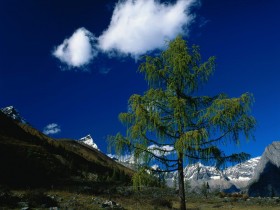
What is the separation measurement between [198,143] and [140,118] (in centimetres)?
315

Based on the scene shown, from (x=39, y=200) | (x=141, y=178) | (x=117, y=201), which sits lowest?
(x=39, y=200)

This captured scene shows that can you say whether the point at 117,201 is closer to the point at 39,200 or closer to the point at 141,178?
the point at 39,200

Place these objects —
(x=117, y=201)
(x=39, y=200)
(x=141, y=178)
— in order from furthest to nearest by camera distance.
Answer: (x=117, y=201), (x=39, y=200), (x=141, y=178)

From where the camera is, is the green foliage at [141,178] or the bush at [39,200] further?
the bush at [39,200]

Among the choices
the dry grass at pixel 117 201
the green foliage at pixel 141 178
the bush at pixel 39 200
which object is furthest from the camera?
the dry grass at pixel 117 201

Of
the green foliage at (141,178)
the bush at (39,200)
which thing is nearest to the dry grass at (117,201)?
the bush at (39,200)

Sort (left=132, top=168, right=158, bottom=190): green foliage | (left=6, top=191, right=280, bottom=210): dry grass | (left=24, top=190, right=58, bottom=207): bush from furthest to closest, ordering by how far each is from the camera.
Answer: (left=6, top=191, right=280, bottom=210): dry grass, (left=24, top=190, right=58, bottom=207): bush, (left=132, top=168, right=158, bottom=190): green foliage

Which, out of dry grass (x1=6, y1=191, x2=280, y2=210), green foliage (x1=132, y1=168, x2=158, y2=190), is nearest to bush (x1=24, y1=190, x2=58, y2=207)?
dry grass (x1=6, y1=191, x2=280, y2=210)

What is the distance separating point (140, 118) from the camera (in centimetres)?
1802

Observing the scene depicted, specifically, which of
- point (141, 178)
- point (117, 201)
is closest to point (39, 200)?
point (141, 178)

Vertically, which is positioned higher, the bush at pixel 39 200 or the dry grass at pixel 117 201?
the dry grass at pixel 117 201

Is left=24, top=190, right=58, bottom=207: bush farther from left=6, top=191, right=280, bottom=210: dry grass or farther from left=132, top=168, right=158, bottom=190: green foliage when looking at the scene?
left=132, top=168, right=158, bottom=190: green foliage

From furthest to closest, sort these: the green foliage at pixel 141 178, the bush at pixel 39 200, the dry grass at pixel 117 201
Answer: the dry grass at pixel 117 201
the bush at pixel 39 200
the green foliage at pixel 141 178

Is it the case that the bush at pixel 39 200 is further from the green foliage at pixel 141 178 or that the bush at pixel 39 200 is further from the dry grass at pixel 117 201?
the green foliage at pixel 141 178
